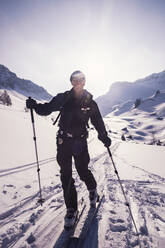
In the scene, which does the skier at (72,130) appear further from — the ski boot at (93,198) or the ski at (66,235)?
the ski at (66,235)

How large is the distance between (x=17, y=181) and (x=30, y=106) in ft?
10.2

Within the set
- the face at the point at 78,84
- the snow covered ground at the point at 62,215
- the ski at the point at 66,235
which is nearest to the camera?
the ski at the point at 66,235

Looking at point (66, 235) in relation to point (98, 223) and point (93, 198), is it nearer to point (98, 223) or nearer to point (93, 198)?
point (98, 223)

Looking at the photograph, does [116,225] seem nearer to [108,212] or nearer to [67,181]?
[108,212]

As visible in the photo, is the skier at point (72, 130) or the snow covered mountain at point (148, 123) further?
the snow covered mountain at point (148, 123)

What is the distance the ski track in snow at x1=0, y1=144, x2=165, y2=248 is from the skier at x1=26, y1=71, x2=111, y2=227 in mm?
442

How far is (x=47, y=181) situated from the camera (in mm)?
5836

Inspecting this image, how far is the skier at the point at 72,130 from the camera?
3367 mm

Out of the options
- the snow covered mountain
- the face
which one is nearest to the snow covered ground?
the face

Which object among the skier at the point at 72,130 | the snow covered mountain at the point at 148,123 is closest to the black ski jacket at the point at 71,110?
the skier at the point at 72,130

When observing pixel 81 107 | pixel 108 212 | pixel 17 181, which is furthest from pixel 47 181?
pixel 81 107

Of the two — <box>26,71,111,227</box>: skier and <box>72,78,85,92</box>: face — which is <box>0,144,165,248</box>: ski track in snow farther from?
<box>72,78,85,92</box>: face

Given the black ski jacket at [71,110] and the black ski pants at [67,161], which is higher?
the black ski jacket at [71,110]

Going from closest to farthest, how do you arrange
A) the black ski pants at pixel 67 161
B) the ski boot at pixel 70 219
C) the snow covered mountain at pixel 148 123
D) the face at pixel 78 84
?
1. the ski boot at pixel 70 219
2. the black ski pants at pixel 67 161
3. the face at pixel 78 84
4. the snow covered mountain at pixel 148 123
